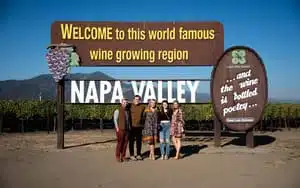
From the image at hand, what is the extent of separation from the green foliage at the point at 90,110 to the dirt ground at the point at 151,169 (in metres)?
13.0

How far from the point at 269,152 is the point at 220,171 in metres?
4.43

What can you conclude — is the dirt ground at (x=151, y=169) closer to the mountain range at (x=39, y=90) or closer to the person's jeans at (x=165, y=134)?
the person's jeans at (x=165, y=134)

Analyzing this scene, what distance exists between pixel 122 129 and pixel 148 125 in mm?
716

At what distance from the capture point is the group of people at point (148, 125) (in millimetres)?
11688

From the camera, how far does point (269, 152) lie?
13617 mm

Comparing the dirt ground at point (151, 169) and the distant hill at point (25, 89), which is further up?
the distant hill at point (25, 89)

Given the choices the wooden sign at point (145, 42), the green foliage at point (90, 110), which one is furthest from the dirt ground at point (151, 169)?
the green foliage at point (90, 110)

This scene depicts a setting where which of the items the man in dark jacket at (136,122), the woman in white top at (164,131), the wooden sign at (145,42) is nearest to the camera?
the woman in white top at (164,131)

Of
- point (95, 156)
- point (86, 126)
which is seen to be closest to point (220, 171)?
point (95, 156)

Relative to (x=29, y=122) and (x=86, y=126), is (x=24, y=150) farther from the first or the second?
(x=86, y=126)

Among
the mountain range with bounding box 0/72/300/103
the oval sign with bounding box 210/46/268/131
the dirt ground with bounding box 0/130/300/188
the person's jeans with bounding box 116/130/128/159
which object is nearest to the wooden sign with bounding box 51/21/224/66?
the oval sign with bounding box 210/46/268/131

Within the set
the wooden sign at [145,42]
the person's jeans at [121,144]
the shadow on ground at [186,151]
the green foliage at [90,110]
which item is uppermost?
the wooden sign at [145,42]

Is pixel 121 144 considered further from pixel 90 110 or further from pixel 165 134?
pixel 90 110
